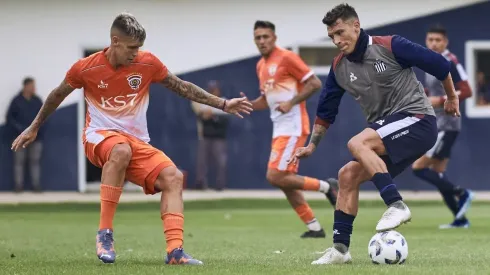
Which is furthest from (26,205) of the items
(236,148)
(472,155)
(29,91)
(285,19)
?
(472,155)

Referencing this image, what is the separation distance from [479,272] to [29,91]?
62.1 ft

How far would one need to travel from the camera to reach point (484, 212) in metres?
20.9

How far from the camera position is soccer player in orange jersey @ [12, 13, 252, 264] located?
9.97 m

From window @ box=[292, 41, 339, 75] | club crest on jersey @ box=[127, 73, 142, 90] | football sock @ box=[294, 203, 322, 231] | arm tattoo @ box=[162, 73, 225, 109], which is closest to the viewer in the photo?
club crest on jersey @ box=[127, 73, 142, 90]

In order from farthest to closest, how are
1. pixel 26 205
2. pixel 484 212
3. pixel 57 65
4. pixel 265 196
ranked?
pixel 57 65, pixel 265 196, pixel 26 205, pixel 484 212

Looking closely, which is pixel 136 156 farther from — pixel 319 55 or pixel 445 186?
pixel 319 55

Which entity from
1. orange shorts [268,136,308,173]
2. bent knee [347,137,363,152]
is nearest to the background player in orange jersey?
orange shorts [268,136,308,173]

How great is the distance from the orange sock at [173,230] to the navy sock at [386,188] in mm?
1646

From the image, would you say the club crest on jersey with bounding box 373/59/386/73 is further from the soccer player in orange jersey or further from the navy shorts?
the soccer player in orange jersey

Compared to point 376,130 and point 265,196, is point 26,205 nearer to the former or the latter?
point 265,196

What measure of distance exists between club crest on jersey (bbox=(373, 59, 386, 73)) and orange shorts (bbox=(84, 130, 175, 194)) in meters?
1.91

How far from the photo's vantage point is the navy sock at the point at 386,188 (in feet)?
31.2

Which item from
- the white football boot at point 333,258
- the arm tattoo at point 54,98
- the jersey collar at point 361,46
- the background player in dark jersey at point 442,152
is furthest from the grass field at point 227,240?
the jersey collar at point 361,46

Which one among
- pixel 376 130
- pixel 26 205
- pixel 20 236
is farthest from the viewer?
pixel 26 205
